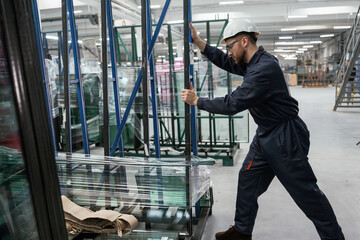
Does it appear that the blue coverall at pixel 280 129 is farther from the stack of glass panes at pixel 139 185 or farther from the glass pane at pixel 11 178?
the glass pane at pixel 11 178

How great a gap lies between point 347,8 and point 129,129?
1186cm

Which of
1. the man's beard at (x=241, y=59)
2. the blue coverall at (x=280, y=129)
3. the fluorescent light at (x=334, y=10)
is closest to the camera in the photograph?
the blue coverall at (x=280, y=129)

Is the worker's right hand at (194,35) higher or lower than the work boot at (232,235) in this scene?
higher

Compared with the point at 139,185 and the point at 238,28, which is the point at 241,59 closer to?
the point at 238,28

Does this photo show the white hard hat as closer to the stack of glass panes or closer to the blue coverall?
the blue coverall

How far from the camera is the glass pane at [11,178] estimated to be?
0.83 m

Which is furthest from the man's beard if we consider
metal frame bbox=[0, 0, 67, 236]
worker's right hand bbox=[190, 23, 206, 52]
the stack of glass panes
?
metal frame bbox=[0, 0, 67, 236]

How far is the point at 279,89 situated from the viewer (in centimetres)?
254

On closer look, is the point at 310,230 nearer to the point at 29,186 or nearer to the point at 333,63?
the point at 29,186

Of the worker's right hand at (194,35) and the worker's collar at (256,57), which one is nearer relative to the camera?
the worker's collar at (256,57)

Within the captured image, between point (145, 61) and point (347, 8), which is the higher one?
point (347, 8)

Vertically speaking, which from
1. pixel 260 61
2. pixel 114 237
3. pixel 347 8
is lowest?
pixel 114 237

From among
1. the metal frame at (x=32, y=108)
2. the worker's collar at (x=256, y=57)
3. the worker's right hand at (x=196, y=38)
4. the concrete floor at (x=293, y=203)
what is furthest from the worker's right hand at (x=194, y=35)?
the metal frame at (x=32, y=108)

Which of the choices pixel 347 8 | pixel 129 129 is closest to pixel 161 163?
pixel 129 129
